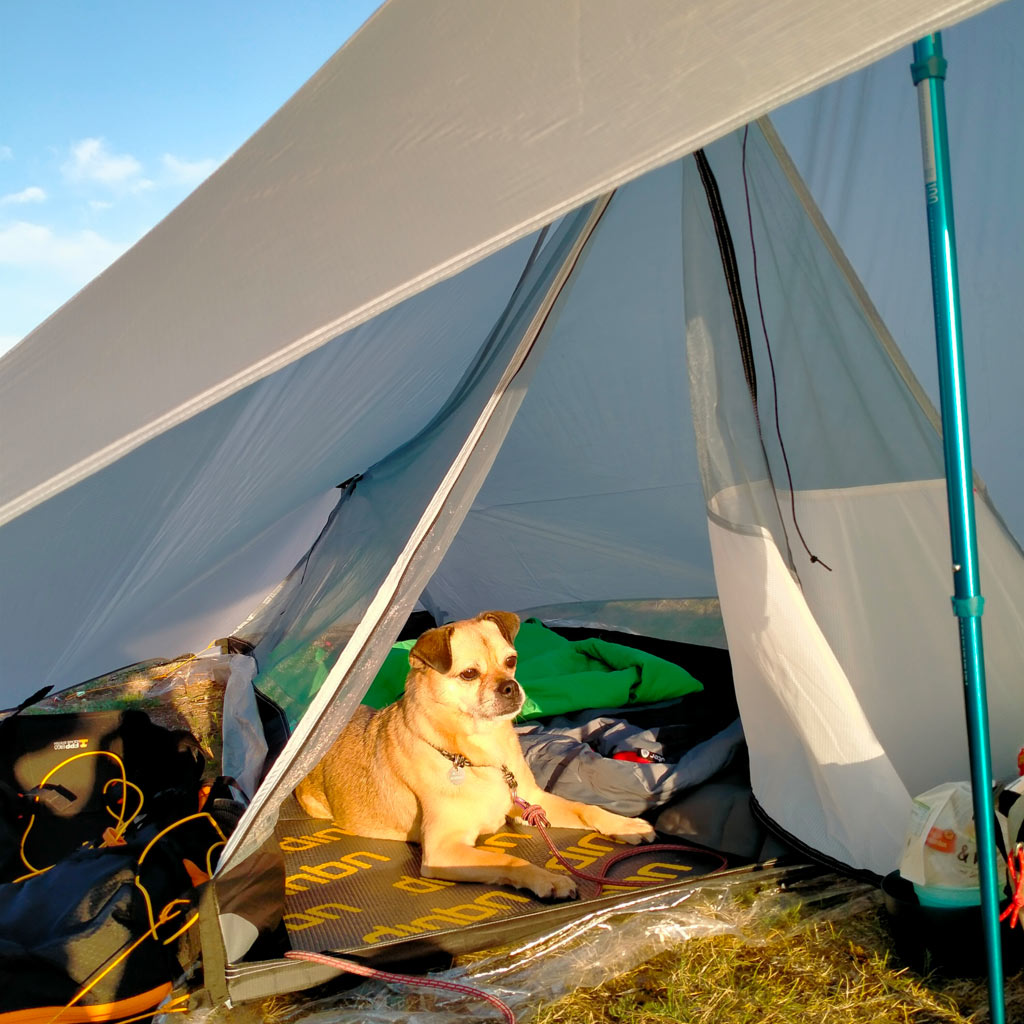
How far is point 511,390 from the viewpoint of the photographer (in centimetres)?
263

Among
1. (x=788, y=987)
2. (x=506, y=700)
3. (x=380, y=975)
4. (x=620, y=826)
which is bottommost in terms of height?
(x=788, y=987)

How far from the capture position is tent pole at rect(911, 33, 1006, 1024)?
1875mm

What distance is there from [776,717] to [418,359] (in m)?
1.93

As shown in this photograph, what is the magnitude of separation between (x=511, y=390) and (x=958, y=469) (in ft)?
3.94

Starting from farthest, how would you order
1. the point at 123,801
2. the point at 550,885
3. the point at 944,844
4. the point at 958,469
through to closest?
1. the point at 123,801
2. the point at 550,885
3. the point at 944,844
4. the point at 958,469

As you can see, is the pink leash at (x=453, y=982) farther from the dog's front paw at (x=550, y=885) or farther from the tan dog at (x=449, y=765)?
the tan dog at (x=449, y=765)

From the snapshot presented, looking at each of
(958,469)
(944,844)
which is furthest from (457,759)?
(958,469)

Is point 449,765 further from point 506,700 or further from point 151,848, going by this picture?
point 151,848

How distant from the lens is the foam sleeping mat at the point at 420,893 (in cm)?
247

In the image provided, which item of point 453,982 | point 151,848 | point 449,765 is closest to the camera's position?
point 453,982

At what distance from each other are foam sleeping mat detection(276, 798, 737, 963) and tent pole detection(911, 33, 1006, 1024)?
901mm

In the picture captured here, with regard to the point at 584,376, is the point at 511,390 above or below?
below

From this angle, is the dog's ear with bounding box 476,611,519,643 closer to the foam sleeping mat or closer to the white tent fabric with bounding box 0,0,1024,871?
the white tent fabric with bounding box 0,0,1024,871

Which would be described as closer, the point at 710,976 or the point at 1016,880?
the point at 1016,880
